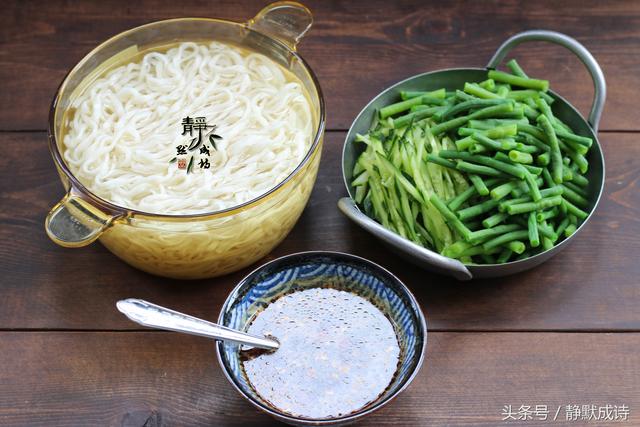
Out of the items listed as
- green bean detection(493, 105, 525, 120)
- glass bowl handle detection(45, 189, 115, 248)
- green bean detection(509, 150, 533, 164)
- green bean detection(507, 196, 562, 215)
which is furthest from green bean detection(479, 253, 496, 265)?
glass bowl handle detection(45, 189, 115, 248)

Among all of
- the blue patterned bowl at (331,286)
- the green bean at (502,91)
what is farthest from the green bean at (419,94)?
the blue patterned bowl at (331,286)

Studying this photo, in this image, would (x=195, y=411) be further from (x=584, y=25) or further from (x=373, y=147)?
(x=584, y=25)

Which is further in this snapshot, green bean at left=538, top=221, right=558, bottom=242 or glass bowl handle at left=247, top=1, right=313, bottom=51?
glass bowl handle at left=247, top=1, right=313, bottom=51

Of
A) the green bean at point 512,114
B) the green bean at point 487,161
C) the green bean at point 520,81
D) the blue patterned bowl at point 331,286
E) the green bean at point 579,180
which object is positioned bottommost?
the blue patterned bowl at point 331,286

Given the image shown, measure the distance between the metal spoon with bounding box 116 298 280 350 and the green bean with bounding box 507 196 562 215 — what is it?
0.61m

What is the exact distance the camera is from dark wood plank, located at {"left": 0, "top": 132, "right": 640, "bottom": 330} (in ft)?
5.87

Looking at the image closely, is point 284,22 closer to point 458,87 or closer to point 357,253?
point 458,87

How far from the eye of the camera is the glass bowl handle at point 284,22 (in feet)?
6.31

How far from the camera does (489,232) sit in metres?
1.72

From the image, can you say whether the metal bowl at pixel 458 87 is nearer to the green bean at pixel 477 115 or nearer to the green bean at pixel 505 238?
the green bean at pixel 505 238

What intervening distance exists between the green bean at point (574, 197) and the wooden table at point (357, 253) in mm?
106

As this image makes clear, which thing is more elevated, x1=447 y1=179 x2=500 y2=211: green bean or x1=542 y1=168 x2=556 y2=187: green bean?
x1=542 y1=168 x2=556 y2=187: green bean

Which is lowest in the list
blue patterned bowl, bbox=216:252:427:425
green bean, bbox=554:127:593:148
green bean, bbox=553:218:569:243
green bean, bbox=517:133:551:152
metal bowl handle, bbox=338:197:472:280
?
blue patterned bowl, bbox=216:252:427:425

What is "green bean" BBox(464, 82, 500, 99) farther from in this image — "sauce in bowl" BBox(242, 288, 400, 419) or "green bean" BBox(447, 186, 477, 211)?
"sauce in bowl" BBox(242, 288, 400, 419)
